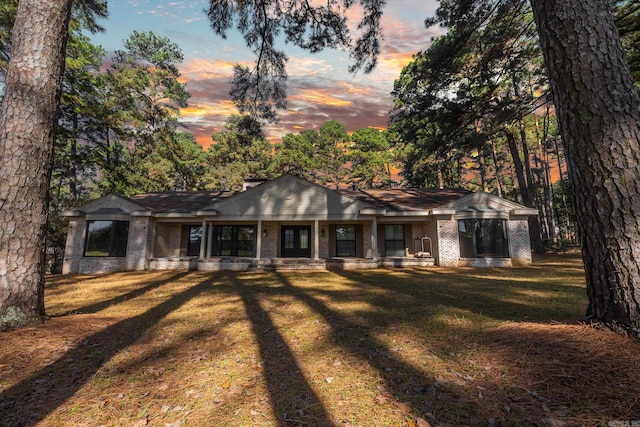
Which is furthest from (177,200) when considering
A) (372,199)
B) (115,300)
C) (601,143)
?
(601,143)

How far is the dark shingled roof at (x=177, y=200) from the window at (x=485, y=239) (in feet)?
48.5

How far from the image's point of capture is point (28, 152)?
13.5 feet

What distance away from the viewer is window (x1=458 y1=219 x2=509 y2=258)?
14.0 meters

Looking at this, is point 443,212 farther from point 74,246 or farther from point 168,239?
point 74,246

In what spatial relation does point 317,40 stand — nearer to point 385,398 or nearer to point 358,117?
point 385,398

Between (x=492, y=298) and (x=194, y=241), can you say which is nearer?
(x=492, y=298)

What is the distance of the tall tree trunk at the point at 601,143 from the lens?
9.75ft

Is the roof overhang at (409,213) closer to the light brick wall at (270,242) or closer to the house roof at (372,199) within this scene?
the house roof at (372,199)

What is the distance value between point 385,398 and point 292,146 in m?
34.2

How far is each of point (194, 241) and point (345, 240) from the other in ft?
30.2

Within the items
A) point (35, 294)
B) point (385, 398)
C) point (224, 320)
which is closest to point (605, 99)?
point (385, 398)

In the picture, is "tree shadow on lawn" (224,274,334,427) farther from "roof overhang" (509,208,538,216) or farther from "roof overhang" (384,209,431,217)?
"roof overhang" (509,208,538,216)

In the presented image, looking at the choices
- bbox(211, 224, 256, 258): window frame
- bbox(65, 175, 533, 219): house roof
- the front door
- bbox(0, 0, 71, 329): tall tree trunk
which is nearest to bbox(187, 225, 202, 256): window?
bbox(211, 224, 256, 258): window frame

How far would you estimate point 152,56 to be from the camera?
26094 millimetres
